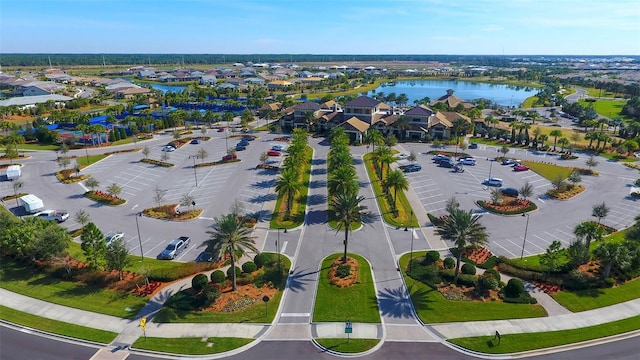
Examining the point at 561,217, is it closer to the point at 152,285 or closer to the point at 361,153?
the point at 361,153

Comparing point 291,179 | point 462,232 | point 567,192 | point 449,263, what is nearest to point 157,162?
point 291,179

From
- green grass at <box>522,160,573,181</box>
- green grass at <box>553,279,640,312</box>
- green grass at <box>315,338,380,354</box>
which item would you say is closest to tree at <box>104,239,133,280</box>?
green grass at <box>315,338,380,354</box>

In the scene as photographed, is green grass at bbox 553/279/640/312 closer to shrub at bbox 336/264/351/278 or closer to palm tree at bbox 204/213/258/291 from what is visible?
shrub at bbox 336/264/351/278

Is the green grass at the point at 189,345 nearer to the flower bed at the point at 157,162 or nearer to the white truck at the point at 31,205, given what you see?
the white truck at the point at 31,205

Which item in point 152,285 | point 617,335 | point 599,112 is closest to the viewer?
point 617,335

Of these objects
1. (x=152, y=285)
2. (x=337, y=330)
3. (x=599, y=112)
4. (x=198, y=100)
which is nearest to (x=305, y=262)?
(x=337, y=330)

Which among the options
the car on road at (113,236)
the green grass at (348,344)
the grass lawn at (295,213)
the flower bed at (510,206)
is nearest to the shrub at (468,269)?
the green grass at (348,344)
